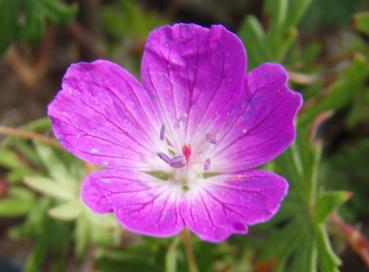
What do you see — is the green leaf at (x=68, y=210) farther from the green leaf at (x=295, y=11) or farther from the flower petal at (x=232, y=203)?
the green leaf at (x=295, y=11)

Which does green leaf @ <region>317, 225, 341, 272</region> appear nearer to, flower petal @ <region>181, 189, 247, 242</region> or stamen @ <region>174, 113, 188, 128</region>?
flower petal @ <region>181, 189, 247, 242</region>

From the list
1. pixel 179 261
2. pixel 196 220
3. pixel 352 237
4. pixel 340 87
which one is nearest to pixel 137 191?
pixel 196 220

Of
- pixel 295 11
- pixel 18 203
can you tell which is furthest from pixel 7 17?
pixel 295 11

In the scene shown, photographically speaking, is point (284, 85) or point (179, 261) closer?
point (284, 85)

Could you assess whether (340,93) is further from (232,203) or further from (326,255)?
(232,203)

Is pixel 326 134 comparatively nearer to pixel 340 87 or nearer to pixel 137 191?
pixel 340 87

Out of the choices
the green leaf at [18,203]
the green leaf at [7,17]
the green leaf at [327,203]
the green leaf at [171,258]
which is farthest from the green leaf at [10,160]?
the green leaf at [327,203]
